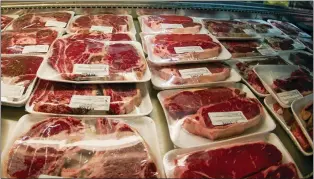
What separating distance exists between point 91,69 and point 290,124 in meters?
1.12

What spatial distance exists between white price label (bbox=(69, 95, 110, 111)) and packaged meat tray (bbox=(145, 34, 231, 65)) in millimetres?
486

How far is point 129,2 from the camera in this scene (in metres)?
2.46

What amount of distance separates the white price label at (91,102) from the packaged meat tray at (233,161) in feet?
1.41

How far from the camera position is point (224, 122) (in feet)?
4.85

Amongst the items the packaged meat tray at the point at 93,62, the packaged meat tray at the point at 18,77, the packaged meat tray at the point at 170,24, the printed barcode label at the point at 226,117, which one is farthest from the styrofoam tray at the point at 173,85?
the packaged meat tray at the point at 18,77

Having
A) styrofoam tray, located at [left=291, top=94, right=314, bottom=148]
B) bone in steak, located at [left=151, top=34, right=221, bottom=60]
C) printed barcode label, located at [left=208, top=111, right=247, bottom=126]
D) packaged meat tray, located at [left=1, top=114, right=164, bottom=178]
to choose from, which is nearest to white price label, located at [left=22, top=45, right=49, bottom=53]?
packaged meat tray, located at [left=1, top=114, right=164, bottom=178]

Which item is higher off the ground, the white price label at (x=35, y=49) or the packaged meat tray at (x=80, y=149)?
the white price label at (x=35, y=49)

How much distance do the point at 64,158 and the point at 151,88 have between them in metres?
0.76

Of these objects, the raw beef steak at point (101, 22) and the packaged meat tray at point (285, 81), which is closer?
the packaged meat tray at point (285, 81)

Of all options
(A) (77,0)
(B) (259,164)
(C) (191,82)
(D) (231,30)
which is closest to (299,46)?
(D) (231,30)

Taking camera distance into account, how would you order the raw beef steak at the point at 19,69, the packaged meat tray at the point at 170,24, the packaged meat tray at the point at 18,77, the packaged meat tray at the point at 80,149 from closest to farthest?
the packaged meat tray at the point at 80,149 < the packaged meat tray at the point at 18,77 < the raw beef steak at the point at 19,69 < the packaged meat tray at the point at 170,24

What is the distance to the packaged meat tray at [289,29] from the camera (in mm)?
2350

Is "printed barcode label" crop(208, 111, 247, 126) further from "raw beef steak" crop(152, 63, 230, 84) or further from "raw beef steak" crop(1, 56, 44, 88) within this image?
"raw beef steak" crop(1, 56, 44, 88)

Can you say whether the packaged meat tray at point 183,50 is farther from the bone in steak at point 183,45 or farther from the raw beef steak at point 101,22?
the raw beef steak at point 101,22
